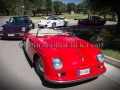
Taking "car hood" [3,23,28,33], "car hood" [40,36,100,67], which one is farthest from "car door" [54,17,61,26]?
"car hood" [40,36,100,67]

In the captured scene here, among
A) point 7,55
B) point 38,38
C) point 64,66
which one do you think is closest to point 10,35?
point 7,55

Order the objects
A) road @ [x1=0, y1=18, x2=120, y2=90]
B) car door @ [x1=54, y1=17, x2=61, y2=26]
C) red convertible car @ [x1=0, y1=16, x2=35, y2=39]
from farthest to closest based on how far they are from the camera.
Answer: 1. car door @ [x1=54, y1=17, x2=61, y2=26]
2. red convertible car @ [x1=0, y1=16, x2=35, y2=39]
3. road @ [x1=0, y1=18, x2=120, y2=90]

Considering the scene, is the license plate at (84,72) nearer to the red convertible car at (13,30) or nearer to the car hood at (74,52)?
the car hood at (74,52)

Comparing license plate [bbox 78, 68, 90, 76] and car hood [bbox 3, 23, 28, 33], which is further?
car hood [bbox 3, 23, 28, 33]

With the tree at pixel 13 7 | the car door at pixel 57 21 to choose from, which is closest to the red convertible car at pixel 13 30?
the car door at pixel 57 21

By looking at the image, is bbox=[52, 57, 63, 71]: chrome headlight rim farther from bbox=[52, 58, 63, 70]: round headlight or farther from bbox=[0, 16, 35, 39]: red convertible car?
bbox=[0, 16, 35, 39]: red convertible car

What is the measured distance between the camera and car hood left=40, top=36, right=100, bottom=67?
11.3 feet

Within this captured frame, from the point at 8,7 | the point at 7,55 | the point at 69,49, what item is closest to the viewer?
the point at 69,49

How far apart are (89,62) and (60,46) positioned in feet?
2.99

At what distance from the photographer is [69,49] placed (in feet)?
12.6

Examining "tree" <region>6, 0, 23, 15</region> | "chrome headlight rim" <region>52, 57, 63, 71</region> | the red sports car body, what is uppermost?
"tree" <region>6, 0, 23, 15</region>

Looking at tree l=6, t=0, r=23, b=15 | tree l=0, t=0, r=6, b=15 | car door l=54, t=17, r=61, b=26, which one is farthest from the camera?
tree l=0, t=0, r=6, b=15

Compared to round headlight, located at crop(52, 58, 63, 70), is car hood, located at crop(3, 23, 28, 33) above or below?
above

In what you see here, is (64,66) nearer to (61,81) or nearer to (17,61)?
(61,81)
